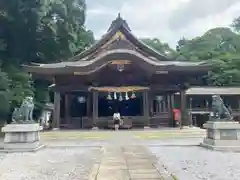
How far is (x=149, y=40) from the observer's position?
7062cm

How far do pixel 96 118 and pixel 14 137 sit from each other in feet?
35.5

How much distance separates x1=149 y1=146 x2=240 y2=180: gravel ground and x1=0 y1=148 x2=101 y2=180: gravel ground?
2.01 metres

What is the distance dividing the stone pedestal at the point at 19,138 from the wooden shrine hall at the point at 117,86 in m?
10.6

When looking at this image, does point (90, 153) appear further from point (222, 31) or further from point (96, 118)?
point (222, 31)

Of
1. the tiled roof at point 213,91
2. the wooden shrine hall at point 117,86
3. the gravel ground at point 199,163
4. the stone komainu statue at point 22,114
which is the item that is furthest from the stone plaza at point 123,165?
the tiled roof at point 213,91

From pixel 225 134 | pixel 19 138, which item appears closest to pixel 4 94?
pixel 19 138

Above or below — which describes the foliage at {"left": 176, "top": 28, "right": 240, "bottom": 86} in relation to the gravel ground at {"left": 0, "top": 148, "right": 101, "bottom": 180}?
above

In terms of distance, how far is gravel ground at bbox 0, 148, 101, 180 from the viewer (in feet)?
24.4

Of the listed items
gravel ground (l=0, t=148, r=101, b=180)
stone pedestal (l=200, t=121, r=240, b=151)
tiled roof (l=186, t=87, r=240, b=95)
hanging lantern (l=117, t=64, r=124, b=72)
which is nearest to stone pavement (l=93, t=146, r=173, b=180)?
gravel ground (l=0, t=148, r=101, b=180)

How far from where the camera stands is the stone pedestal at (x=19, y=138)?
38.2ft

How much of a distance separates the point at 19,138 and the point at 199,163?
246 inches

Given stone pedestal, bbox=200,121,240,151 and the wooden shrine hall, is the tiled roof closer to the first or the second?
the wooden shrine hall

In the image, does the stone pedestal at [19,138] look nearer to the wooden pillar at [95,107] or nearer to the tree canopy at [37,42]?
the tree canopy at [37,42]

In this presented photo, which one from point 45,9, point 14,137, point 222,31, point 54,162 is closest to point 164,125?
point 45,9
